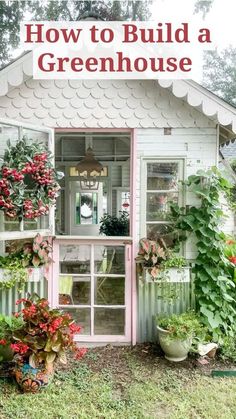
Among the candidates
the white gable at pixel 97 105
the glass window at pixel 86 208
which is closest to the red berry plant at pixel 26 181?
the white gable at pixel 97 105

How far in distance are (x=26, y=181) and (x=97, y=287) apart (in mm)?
1571

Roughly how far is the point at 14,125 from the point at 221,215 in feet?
8.23

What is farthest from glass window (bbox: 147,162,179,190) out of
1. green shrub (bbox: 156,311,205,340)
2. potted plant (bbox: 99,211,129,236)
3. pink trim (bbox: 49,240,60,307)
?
potted plant (bbox: 99,211,129,236)

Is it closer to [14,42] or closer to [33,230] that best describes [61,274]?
[33,230]

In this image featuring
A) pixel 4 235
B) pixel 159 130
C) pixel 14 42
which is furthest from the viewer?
pixel 14 42

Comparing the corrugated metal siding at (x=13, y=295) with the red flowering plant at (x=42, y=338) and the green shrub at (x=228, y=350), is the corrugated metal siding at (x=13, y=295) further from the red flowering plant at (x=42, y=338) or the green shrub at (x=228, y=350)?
the green shrub at (x=228, y=350)

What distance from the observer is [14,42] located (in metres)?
12.4

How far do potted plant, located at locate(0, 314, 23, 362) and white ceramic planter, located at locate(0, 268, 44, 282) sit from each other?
1.40ft

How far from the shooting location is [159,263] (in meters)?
4.13

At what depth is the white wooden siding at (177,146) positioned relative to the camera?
432 centimetres

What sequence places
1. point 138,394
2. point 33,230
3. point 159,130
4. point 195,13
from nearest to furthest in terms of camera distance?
point 138,394 < point 33,230 < point 159,130 < point 195,13

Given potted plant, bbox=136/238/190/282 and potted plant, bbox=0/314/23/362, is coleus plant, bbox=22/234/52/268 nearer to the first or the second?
potted plant, bbox=0/314/23/362

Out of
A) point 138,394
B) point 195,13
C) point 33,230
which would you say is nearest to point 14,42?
point 195,13

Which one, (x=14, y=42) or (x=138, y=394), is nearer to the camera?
(x=138, y=394)
